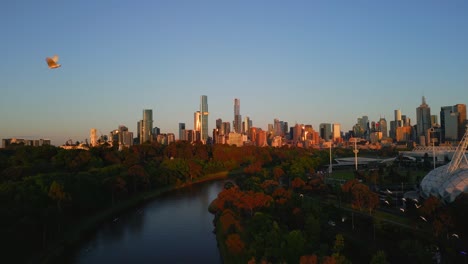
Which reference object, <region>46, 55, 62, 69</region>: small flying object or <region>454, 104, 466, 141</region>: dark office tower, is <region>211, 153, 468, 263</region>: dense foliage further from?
<region>454, 104, 466, 141</region>: dark office tower

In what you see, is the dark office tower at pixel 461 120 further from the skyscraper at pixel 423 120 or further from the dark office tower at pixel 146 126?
the dark office tower at pixel 146 126

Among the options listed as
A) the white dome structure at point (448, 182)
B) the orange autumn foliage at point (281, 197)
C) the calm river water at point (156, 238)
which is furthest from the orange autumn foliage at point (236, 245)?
the white dome structure at point (448, 182)

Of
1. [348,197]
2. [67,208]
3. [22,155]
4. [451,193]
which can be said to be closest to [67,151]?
[22,155]

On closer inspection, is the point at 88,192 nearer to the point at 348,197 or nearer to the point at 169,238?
the point at 169,238

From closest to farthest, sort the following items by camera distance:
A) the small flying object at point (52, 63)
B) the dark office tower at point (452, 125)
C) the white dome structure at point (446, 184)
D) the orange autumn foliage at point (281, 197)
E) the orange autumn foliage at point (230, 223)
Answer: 1. the small flying object at point (52, 63)
2. the orange autumn foliage at point (230, 223)
3. the orange autumn foliage at point (281, 197)
4. the white dome structure at point (446, 184)
5. the dark office tower at point (452, 125)

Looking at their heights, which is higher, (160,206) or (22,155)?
(22,155)

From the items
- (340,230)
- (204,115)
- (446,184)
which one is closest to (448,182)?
(446,184)
